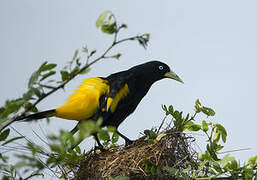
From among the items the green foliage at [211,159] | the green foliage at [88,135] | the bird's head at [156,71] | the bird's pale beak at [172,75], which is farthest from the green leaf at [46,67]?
the bird's pale beak at [172,75]

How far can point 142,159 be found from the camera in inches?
61.4

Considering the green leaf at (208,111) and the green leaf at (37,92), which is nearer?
the green leaf at (37,92)

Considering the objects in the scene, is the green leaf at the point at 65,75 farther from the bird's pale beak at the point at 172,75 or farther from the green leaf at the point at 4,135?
the bird's pale beak at the point at 172,75

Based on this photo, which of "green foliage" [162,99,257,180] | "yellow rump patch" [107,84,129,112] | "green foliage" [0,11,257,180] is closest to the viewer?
"green foliage" [0,11,257,180]

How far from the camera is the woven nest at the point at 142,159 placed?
1567 millimetres

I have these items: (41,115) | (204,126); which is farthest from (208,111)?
(41,115)

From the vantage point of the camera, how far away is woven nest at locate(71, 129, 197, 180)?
157 cm

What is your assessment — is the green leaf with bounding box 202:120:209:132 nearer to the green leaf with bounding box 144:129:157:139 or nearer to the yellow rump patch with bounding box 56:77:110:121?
the green leaf with bounding box 144:129:157:139

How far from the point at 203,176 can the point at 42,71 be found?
86 centimetres

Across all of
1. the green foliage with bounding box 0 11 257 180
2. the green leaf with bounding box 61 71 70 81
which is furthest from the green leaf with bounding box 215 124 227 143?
the green leaf with bounding box 61 71 70 81

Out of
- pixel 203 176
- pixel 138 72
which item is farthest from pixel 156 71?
pixel 203 176

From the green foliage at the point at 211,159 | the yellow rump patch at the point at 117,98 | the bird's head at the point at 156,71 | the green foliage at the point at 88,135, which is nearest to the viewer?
the green foliage at the point at 88,135

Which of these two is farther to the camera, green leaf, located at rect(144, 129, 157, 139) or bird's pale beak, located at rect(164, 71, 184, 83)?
bird's pale beak, located at rect(164, 71, 184, 83)

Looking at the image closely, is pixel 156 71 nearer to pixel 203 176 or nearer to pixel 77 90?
pixel 77 90
